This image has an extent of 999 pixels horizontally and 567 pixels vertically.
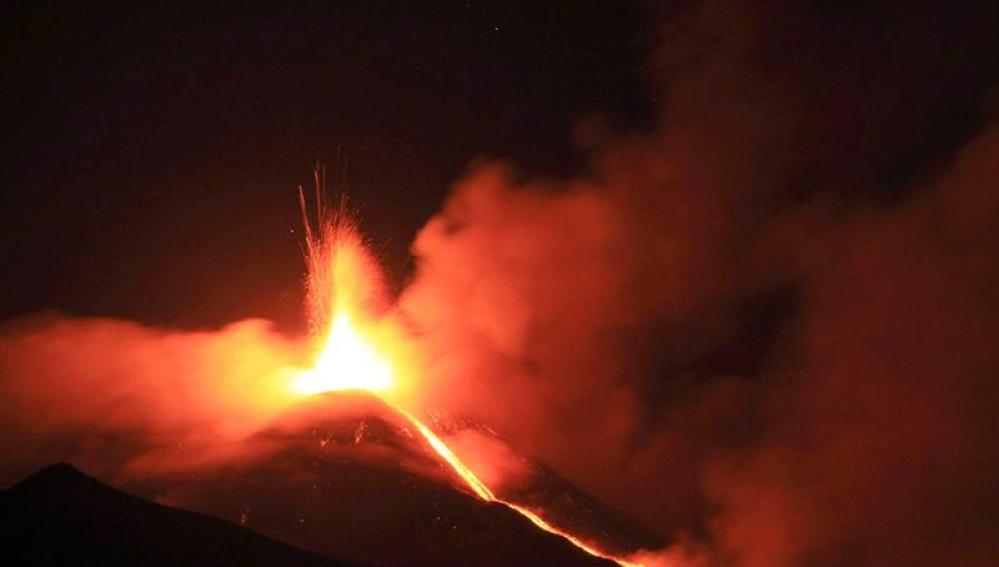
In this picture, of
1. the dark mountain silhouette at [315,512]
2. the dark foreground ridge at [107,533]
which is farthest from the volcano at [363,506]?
the dark foreground ridge at [107,533]

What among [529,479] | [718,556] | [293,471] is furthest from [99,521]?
[718,556]

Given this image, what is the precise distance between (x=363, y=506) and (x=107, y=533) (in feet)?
21.0

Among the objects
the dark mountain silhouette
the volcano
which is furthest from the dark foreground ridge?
the volcano

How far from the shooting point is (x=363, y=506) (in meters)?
17.4

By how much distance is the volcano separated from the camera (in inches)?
638

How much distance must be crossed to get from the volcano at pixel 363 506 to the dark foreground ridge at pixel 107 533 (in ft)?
11.5

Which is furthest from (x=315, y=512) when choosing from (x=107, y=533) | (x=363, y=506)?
(x=107, y=533)

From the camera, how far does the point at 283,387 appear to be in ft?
84.4

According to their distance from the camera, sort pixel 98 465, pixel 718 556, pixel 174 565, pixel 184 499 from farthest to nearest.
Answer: pixel 718 556
pixel 98 465
pixel 184 499
pixel 174 565

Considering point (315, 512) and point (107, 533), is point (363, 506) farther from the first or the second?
point (107, 533)

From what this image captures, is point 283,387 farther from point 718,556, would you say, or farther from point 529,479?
point 718,556

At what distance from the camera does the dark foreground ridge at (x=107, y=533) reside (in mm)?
10695

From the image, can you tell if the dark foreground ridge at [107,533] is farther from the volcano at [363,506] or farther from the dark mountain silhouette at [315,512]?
the volcano at [363,506]

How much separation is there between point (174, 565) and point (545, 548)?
7.26 m
